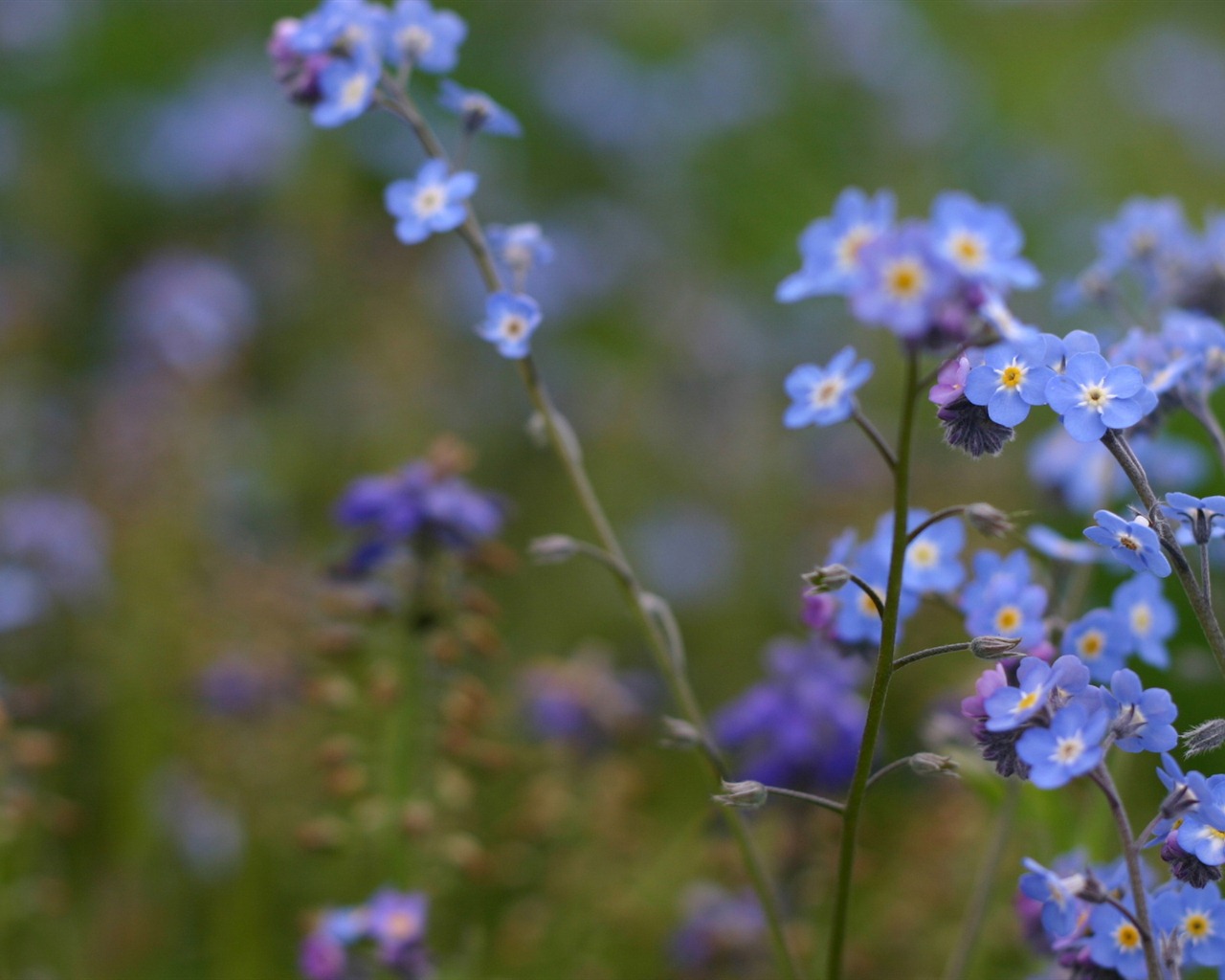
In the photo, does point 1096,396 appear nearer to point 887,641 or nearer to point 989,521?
A: point 989,521

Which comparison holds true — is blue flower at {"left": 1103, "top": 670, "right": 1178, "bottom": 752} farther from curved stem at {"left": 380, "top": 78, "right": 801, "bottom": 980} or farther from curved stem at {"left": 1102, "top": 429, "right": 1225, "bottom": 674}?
curved stem at {"left": 380, "top": 78, "right": 801, "bottom": 980}

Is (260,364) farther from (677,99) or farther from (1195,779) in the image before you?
(1195,779)

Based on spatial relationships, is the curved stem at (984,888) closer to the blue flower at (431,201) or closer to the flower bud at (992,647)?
the flower bud at (992,647)

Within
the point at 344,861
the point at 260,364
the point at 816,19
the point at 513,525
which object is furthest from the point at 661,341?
the point at 344,861

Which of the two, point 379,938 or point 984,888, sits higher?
point 984,888

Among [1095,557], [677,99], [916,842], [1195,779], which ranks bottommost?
[916,842]

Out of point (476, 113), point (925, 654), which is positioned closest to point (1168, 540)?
point (925, 654)
